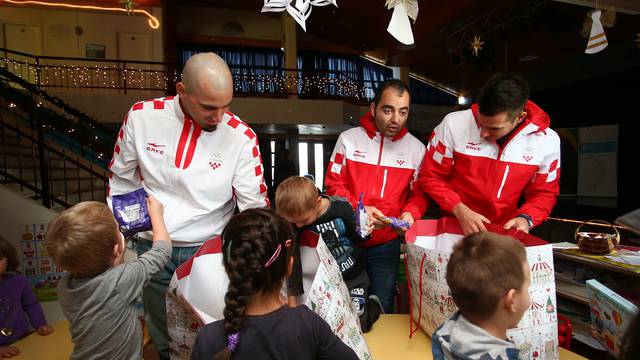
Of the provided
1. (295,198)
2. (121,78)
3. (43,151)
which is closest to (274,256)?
(295,198)

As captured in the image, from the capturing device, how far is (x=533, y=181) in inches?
69.2

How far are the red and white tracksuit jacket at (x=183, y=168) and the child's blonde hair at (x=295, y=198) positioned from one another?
0.12 m

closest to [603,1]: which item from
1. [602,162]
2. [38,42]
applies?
[602,162]

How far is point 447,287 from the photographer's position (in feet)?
4.12

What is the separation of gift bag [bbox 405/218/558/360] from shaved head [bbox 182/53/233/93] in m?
0.92

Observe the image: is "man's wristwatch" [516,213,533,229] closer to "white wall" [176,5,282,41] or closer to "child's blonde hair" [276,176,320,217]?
"child's blonde hair" [276,176,320,217]

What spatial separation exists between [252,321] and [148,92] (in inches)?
386

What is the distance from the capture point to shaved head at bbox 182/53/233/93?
4.43ft

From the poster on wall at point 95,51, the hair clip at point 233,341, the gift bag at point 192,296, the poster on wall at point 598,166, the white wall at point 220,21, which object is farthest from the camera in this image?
the white wall at point 220,21

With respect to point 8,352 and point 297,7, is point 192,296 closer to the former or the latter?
point 8,352

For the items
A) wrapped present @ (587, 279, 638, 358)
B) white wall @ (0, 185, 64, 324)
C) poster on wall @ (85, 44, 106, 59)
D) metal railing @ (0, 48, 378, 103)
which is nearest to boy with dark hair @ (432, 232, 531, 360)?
wrapped present @ (587, 279, 638, 358)

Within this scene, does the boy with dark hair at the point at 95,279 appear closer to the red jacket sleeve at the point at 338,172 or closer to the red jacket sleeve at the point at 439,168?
the red jacket sleeve at the point at 338,172

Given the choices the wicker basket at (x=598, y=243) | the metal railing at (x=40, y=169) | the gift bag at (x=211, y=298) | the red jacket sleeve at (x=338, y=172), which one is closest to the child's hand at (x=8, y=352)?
the gift bag at (x=211, y=298)

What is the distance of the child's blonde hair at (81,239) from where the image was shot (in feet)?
3.80
